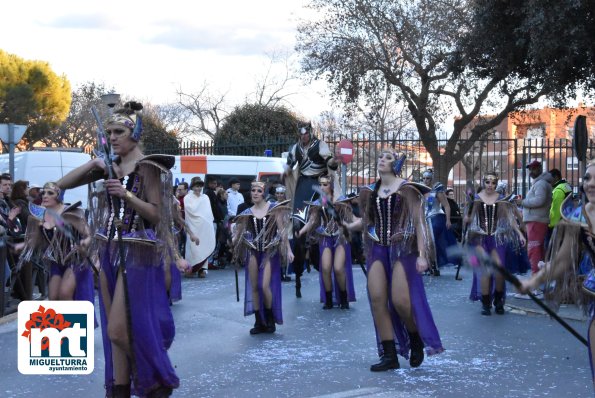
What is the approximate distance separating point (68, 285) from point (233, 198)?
1008 centimetres

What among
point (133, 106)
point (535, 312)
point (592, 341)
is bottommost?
point (535, 312)

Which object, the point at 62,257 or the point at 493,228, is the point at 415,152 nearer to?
the point at 493,228

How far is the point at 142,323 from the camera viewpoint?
6.05 meters

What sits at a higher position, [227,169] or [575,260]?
[227,169]

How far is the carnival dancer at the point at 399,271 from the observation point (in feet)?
27.6

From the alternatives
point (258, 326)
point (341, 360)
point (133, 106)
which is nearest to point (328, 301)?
point (258, 326)

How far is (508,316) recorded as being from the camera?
12078 millimetres

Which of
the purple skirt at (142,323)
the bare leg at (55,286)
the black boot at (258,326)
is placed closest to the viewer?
the purple skirt at (142,323)

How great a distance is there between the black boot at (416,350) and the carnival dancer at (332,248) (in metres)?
4.23

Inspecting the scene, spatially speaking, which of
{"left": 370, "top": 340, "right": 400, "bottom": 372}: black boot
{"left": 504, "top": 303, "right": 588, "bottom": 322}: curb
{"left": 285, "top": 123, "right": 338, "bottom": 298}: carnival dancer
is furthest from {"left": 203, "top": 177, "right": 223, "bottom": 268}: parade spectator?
{"left": 370, "top": 340, "right": 400, "bottom": 372}: black boot

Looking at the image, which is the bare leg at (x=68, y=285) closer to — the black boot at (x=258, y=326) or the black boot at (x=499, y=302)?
the black boot at (x=258, y=326)

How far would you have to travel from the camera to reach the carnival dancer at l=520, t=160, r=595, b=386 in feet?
17.9

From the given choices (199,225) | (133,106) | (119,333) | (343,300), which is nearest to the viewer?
(119,333)

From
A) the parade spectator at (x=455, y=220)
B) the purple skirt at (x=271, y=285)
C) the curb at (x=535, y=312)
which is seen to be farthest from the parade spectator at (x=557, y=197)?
the parade spectator at (x=455, y=220)
